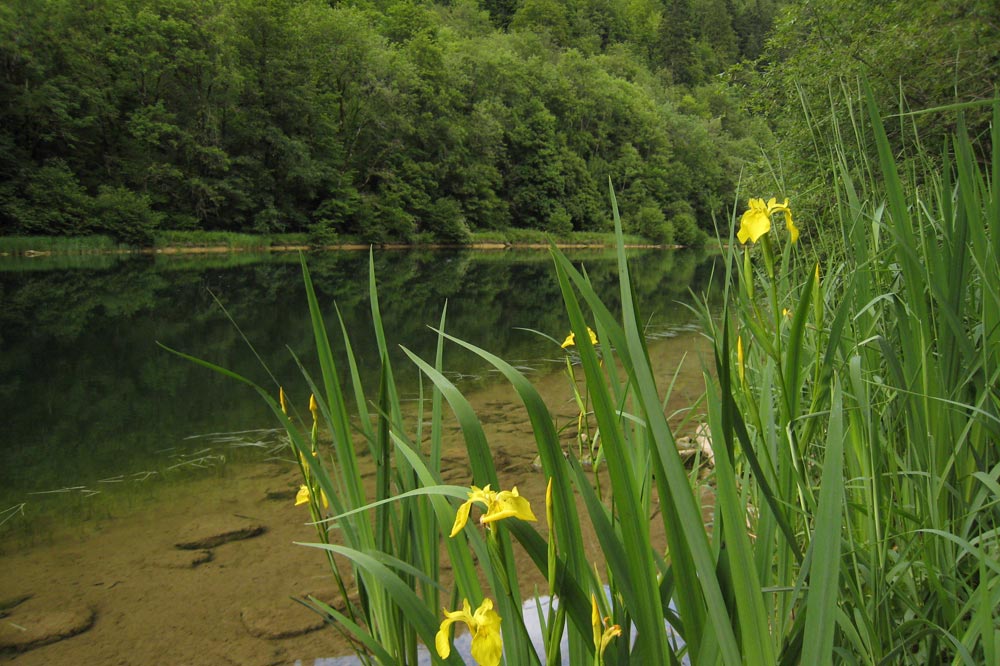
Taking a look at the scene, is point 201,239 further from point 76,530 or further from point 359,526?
point 359,526

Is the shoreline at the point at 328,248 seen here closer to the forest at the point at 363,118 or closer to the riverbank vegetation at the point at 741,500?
the forest at the point at 363,118

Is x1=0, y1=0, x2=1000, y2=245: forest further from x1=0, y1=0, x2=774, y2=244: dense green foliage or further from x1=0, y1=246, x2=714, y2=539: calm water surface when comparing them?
x1=0, y1=246, x2=714, y2=539: calm water surface

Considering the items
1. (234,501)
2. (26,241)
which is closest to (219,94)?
(26,241)

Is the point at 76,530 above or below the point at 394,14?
below

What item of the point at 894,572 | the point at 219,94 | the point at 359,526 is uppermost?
the point at 219,94

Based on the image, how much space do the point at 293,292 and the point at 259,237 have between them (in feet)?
47.0

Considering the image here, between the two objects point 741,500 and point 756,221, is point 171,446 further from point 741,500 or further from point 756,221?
point 756,221

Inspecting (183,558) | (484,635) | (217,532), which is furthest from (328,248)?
(484,635)

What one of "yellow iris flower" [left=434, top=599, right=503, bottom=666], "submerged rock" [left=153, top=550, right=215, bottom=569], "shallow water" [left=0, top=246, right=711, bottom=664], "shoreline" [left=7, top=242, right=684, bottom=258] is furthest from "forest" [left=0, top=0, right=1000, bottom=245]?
"yellow iris flower" [left=434, top=599, right=503, bottom=666]

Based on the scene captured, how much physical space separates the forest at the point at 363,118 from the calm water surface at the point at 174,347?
10.6ft

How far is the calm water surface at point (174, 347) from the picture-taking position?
461 cm

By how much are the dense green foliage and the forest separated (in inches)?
3.5

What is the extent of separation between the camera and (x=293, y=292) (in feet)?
49.0

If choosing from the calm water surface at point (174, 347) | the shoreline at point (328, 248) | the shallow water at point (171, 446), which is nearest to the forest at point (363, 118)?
the shoreline at point (328, 248)
